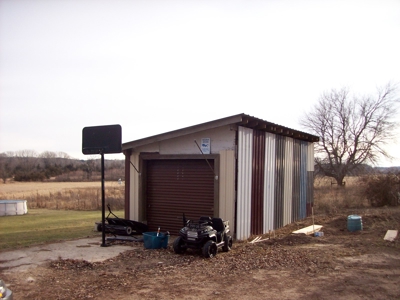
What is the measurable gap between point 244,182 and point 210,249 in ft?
10.2

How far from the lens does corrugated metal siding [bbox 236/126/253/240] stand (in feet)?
37.5

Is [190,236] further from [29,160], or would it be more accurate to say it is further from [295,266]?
[29,160]

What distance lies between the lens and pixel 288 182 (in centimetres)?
1505

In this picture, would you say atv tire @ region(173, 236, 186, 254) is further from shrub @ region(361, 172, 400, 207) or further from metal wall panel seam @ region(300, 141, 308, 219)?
shrub @ region(361, 172, 400, 207)

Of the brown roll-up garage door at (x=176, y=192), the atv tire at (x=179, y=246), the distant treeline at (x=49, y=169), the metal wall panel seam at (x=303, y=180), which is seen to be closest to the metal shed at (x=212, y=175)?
the brown roll-up garage door at (x=176, y=192)

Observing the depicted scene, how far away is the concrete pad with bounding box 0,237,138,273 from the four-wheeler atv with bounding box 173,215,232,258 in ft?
5.41

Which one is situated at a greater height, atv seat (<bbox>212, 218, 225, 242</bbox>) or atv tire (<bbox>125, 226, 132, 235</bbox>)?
atv seat (<bbox>212, 218, 225, 242</bbox>)

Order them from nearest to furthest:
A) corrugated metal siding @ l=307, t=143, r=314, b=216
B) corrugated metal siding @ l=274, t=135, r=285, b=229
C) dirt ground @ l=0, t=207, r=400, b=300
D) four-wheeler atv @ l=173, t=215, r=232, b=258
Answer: dirt ground @ l=0, t=207, r=400, b=300, four-wheeler atv @ l=173, t=215, r=232, b=258, corrugated metal siding @ l=274, t=135, r=285, b=229, corrugated metal siding @ l=307, t=143, r=314, b=216

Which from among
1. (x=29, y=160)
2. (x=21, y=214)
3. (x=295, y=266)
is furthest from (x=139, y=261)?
(x=29, y=160)

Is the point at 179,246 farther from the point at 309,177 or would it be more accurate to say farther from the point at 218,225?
the point at 309,177

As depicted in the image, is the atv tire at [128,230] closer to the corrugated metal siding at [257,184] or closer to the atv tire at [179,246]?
the atv tire at [179,246]

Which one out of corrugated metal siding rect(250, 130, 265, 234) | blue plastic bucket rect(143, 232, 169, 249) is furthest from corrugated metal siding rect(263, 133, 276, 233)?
blue plastic bucket rect(143, 232, 169, 249)

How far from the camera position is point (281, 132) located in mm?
13992

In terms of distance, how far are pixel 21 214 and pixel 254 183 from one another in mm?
15691
